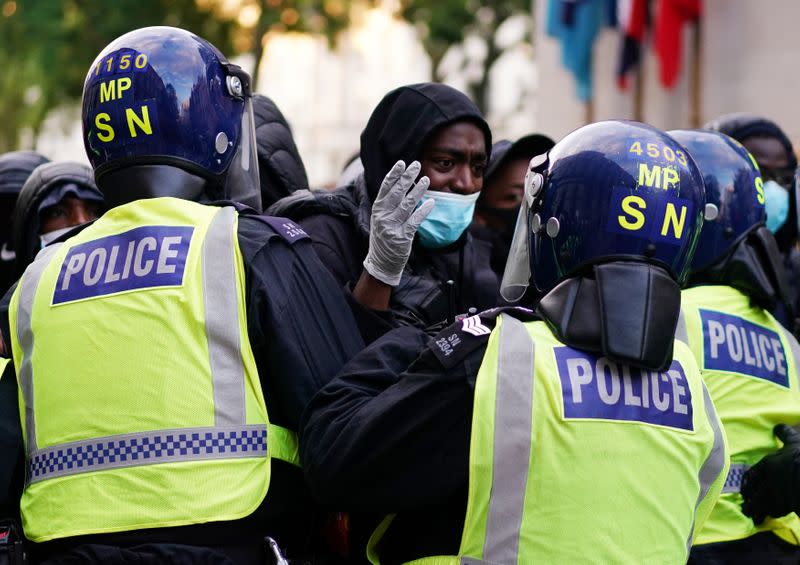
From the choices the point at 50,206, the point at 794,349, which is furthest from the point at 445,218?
the point at 50,206

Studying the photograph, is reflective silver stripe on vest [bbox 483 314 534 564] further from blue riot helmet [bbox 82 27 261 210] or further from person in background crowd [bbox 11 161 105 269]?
person in background crowd [bbox 11 161 105 269]

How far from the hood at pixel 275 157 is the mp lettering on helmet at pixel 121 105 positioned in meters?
1.36

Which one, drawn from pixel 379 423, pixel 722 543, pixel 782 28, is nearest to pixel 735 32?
pixel 782 28

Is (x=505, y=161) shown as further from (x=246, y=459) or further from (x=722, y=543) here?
A: (x=246, y=459)

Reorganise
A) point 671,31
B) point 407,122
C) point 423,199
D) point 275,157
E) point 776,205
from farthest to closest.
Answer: point 671,31
point 776,205
point 275,157
point 407,122
point 423,199

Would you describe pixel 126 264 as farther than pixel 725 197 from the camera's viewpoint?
No

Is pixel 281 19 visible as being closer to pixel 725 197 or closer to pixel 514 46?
pixel 514 46

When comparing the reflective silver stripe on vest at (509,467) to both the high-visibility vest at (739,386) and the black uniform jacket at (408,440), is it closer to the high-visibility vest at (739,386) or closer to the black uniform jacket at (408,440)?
the black uniform jacket at (408,440)

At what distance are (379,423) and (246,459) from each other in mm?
380

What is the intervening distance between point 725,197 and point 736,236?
0.13 m

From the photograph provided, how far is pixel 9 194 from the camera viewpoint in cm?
547

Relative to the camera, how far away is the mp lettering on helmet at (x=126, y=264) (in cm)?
280

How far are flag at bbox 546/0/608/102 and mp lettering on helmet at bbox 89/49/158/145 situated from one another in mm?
17156

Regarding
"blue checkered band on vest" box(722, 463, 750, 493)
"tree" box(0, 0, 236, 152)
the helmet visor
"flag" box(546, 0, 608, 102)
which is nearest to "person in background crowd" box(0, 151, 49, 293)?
the helmet visor
